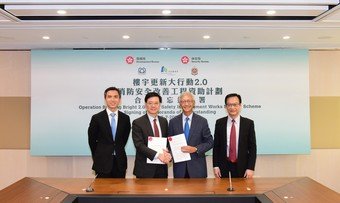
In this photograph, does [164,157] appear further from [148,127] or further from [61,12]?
[61,12]

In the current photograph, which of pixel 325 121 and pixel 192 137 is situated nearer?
pixel 192 137

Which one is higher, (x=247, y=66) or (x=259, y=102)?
(x=247, y=66)

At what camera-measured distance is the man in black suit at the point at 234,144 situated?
3.76 meters

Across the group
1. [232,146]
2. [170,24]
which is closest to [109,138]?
[232,146]

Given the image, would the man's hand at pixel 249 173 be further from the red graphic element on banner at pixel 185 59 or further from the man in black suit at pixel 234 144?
the red graphic element on banner at pixel 185 59

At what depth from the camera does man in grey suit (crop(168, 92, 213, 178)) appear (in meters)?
3.63

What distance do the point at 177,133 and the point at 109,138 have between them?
0.70 metres

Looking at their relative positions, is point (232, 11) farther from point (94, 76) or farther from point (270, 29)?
point (94, 76)

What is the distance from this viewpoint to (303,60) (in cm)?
574

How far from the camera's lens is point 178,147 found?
11.7ft

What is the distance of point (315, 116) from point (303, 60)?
92 centimetres

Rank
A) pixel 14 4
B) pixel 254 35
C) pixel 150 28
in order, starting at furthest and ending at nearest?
pixel 254 35 < pixel 150 28 < pixel 14 4

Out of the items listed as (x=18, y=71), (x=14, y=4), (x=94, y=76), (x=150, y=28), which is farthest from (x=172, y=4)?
(x=18, y=71)

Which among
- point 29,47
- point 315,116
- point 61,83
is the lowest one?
point 315,116
